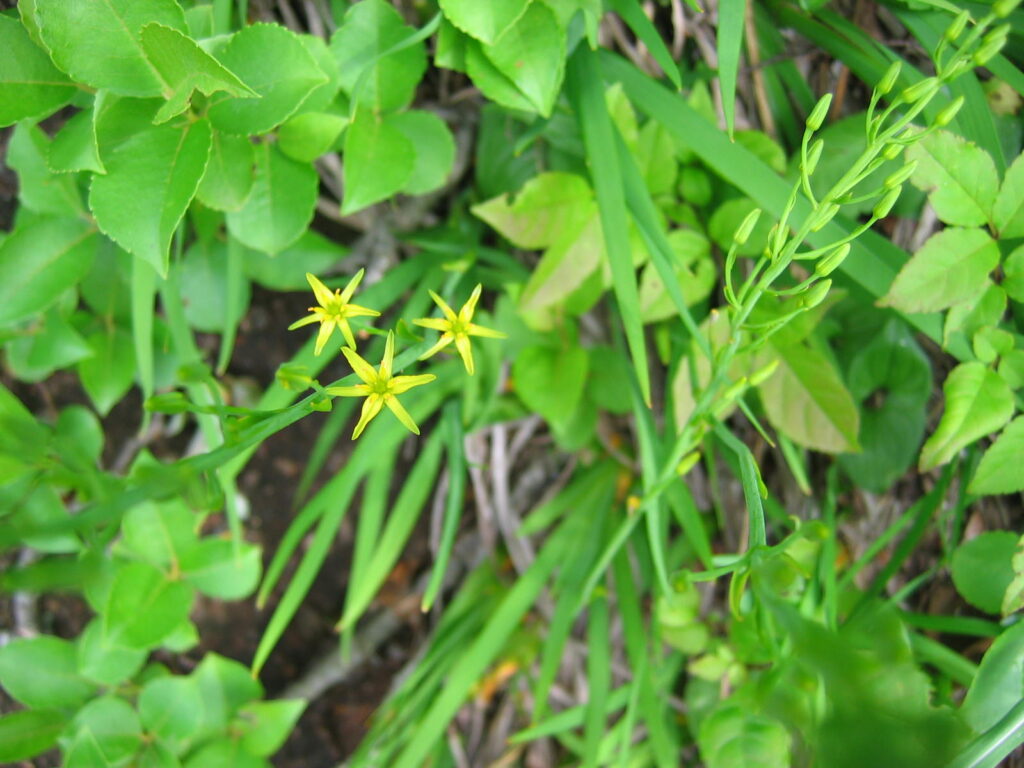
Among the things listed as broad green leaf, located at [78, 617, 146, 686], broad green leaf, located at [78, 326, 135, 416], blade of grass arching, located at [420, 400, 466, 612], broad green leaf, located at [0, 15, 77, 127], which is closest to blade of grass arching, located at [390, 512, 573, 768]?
blade of grass arching, located at [420, 400, 466, 612]

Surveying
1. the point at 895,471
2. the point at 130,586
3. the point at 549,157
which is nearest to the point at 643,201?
the point at 549,157

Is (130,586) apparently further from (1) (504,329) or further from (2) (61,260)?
(1) (504,329)

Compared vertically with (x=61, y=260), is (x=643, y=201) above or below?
above

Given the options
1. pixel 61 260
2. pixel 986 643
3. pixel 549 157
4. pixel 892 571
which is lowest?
pixel 986 643

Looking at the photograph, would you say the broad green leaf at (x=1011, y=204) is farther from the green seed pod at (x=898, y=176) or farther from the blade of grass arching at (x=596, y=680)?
the blade of grass arching at (x=596, y=680)

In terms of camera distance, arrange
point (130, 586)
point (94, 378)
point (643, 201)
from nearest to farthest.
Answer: point (643, 201) → point (130, 586) → point (94, 378)

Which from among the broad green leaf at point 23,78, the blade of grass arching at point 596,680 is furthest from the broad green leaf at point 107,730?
the broad green leaf at point 23,78

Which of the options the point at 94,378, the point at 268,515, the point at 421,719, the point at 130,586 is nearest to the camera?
the point at 130,586
